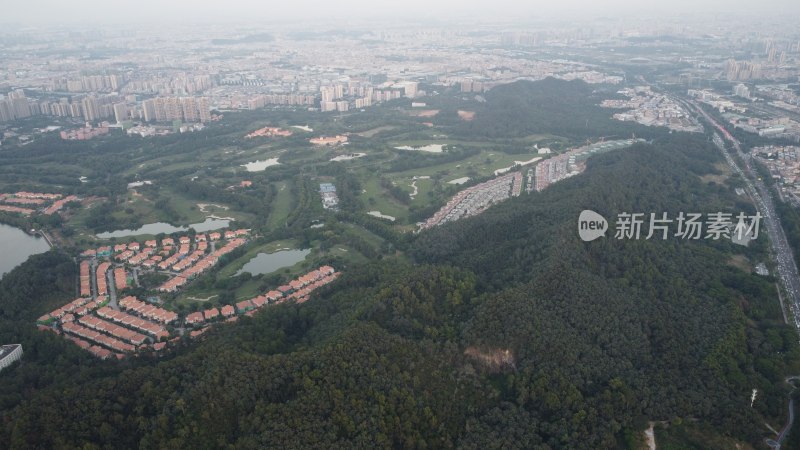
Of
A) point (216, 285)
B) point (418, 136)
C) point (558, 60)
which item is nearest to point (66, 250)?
point (216, 285)

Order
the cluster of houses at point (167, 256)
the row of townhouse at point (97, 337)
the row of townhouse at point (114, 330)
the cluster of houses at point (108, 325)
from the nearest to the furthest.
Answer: the row of townhouse at point (97, 337), the cluster of houses at point (108, 325), the row of townhouse at point (114, 330), the cluster of houses at point (167, 256)

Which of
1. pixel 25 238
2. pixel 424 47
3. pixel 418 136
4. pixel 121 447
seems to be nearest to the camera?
pixel 121 447

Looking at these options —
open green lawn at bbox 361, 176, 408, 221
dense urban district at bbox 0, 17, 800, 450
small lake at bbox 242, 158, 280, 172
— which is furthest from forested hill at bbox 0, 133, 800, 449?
small lake at bbox 242, 158, 280, 172

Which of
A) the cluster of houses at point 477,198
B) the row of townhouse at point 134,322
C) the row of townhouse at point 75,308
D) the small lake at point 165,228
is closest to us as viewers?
the row of townhouse at point 134,322

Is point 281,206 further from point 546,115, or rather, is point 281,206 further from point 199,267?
point 546,115

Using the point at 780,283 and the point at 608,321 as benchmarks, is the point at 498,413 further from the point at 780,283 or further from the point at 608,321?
the point at 780,283

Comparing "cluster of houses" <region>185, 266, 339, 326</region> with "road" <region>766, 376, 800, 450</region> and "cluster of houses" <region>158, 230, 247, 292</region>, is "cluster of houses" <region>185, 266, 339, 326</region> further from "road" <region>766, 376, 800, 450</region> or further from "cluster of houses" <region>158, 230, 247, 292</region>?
"road" <region>766, 376, 800, 450</region>

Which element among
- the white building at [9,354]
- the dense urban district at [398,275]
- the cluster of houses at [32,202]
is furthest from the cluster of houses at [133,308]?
the cluster of houses at [32,202]

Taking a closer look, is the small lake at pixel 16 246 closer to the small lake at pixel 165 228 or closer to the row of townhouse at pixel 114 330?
the small lake at pixel 165 228
